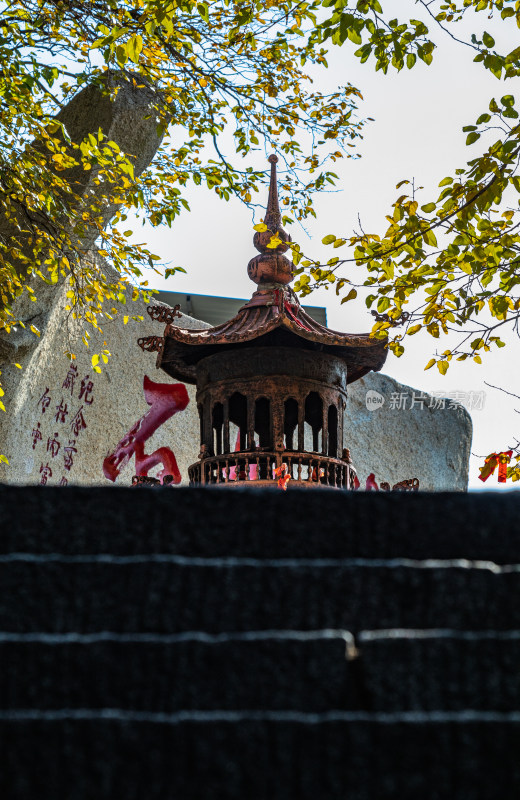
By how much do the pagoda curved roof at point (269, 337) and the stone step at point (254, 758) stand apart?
3888 millimetres

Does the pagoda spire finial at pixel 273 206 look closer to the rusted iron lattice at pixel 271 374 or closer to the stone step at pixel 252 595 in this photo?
the rusted iron lattice at pixel 271 374

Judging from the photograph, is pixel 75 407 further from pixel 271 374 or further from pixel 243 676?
pixel 243 676

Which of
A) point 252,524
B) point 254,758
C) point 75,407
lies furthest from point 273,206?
point 254,758

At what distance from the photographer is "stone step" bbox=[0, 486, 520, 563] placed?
4.48 feet

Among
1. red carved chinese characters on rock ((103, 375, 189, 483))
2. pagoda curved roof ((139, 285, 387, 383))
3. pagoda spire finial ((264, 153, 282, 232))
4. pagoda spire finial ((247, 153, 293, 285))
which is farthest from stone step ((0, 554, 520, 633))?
red carved chinese characters on rock ((103, 375, 189, 483))

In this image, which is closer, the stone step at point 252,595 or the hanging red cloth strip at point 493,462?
the stone step at point 252,595

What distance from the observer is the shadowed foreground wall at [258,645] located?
3.53 ft

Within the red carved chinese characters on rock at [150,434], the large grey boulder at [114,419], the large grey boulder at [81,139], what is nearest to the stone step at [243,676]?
the large grey boulder at [81,139]

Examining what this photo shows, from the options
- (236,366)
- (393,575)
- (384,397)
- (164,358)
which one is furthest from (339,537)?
(384,397)

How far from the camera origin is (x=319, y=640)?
1164 mm

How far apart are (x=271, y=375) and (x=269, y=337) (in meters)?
0.34

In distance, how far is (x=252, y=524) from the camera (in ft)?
4.50

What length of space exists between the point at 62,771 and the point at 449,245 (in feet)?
11.5

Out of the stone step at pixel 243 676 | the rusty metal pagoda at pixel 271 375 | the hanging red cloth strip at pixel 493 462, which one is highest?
the rusty metal pagoda at pixel 271 375
